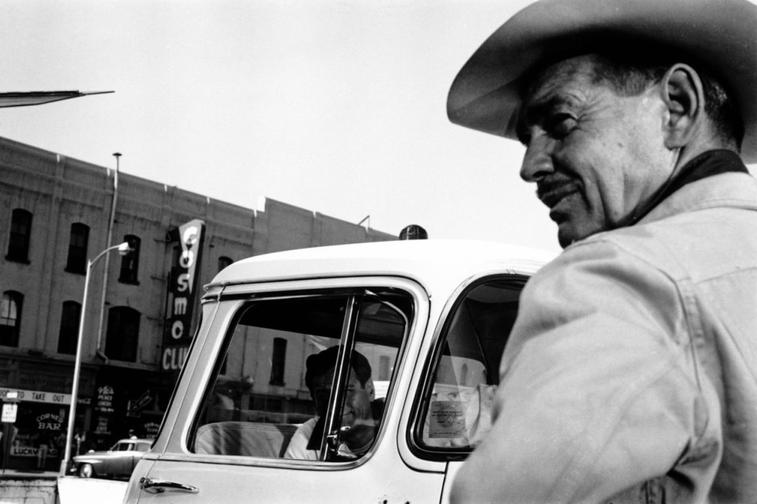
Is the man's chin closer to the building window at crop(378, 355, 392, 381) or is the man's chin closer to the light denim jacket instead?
the light denim jacket

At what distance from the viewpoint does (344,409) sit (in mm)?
2998

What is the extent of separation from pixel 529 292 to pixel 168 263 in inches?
1280

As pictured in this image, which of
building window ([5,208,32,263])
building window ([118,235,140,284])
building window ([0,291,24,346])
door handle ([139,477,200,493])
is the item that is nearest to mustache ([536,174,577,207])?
door handle ([139,477,200,493])

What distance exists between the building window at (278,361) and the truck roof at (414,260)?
0.26 m

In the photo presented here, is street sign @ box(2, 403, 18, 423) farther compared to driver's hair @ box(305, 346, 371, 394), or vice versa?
street sign @ box(2, 403, 18, 423)

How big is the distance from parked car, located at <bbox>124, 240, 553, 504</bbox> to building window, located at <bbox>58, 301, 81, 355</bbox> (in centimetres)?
2795

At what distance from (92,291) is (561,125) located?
30981mm

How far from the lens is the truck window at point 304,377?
299 cm

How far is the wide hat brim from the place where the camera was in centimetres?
126

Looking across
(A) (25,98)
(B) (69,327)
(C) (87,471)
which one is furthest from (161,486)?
(B) (69,327)

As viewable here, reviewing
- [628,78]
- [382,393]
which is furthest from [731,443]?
[382,393]

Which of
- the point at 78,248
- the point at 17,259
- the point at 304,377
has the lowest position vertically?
the point at 304,377

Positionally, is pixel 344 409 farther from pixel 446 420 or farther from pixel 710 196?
pixel 710 196

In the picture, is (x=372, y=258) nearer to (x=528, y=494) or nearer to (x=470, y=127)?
(x=470, y=127)
